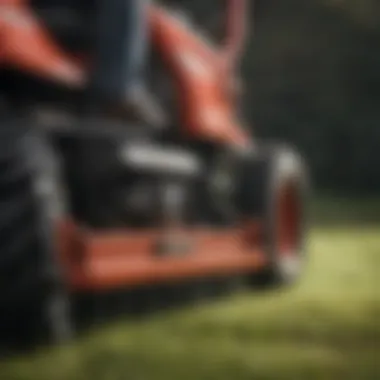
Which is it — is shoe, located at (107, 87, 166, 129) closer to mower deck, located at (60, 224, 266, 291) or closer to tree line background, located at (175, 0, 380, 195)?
mower deck, located at (60, 224, 266, 291)

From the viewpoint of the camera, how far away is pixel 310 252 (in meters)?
3.66

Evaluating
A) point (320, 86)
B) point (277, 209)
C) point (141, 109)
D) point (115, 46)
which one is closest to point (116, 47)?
point (115, 46)

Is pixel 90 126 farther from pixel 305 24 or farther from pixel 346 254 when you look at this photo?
pixel 305 24

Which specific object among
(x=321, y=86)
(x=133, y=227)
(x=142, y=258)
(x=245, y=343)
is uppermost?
(x=321, y=86)

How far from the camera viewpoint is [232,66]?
3391 mm

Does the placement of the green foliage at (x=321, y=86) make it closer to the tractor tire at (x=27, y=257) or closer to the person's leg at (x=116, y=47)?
the person's leg at (x=116, y=47)

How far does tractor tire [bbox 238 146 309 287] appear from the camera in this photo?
3.17 m

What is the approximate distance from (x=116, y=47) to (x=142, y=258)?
1.16ft

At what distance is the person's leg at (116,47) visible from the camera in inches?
95.3

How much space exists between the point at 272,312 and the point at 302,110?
134 inches

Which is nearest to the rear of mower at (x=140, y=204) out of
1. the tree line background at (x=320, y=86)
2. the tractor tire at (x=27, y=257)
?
the tractor tire at (x=27, y=257)

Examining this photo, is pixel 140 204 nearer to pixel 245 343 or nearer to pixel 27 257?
pixel 245 343

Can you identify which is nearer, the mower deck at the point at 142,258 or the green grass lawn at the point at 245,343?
the green grass lawn at the point at 245,343

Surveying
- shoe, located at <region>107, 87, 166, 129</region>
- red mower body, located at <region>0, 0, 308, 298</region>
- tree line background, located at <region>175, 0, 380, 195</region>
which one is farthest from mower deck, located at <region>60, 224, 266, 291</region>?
tree line background, located at <region>175, 0, 380, 195</region>
